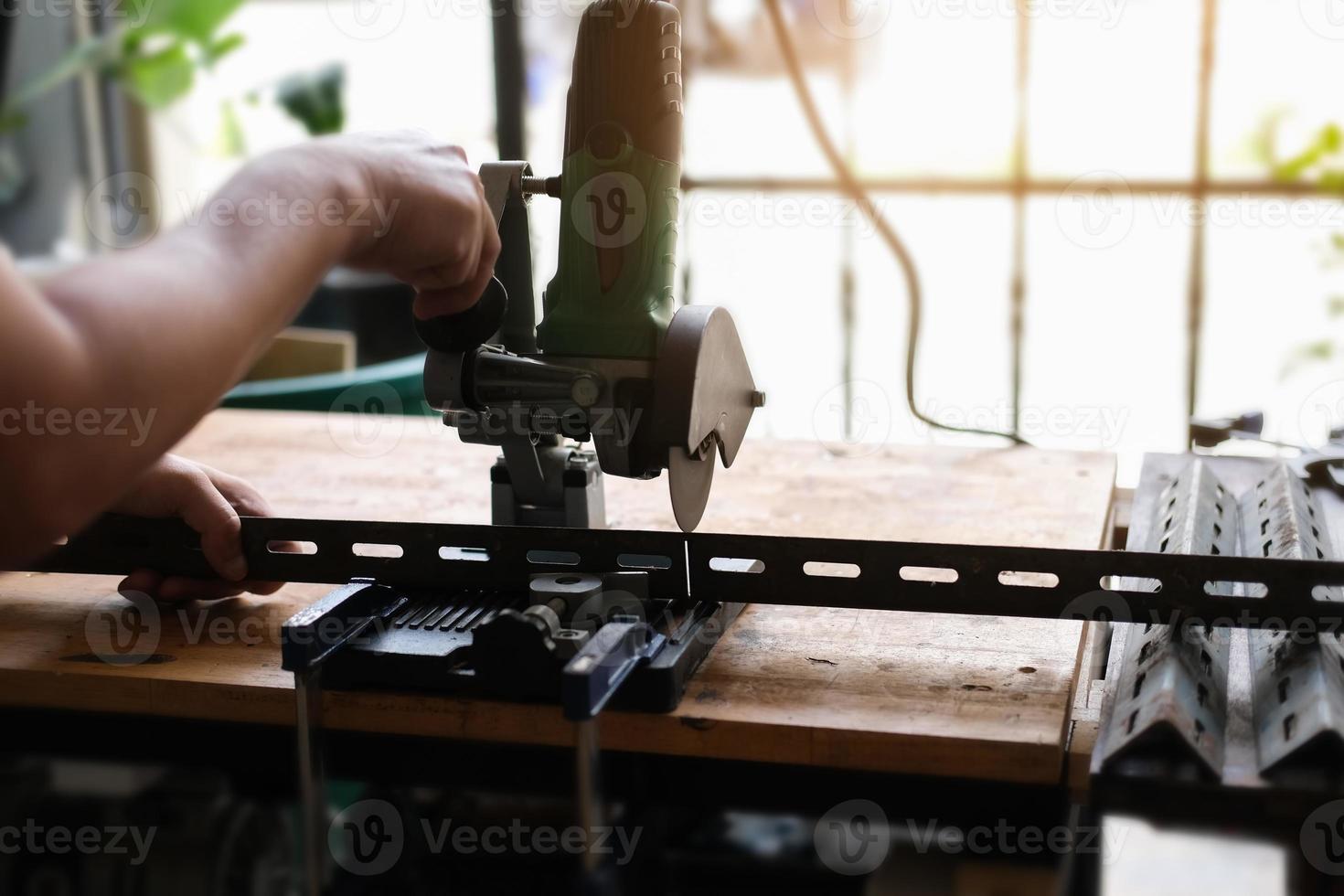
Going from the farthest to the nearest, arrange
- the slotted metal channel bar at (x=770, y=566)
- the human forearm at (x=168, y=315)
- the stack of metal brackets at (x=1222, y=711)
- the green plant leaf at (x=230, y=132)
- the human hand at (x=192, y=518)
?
1. the green plant leaf at (x=230, y=132)
2. the human hand at (x=192, y=518)
3. the slotted metal channel bar at (x=770, y=566)
4. the stack of metal brackets at (x=1222, y=711)
5. the human forearm at (x=168, y=315)

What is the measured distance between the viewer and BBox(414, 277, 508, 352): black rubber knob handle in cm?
102

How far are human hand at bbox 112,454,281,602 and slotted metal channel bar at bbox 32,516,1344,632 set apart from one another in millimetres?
11

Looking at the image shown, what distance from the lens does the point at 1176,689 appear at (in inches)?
34.2

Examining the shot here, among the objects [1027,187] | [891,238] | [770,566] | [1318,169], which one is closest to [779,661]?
[770,566]

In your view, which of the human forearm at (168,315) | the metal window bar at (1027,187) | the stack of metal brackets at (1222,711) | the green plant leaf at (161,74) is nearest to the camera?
the human forearm at (168,315)

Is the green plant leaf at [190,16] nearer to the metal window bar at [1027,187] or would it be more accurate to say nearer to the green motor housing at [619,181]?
the metal window bar at [1027,187]

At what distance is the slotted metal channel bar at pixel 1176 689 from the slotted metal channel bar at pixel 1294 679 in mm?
26

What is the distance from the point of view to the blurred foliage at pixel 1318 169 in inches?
102

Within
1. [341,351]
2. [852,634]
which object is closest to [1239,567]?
[852,634]

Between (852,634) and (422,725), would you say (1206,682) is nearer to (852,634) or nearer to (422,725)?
(852,634)

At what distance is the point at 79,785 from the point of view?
1.45 metres

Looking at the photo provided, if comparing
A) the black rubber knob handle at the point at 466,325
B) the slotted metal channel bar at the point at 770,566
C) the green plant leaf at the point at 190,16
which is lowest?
the slotted metal channel bar at the point at 770,566

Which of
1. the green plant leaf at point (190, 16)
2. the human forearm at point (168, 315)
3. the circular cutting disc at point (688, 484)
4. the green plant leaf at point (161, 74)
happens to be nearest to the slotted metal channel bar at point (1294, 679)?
the circular cutting disc at point (688, 484)

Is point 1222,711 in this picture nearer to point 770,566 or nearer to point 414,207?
point 770,566
